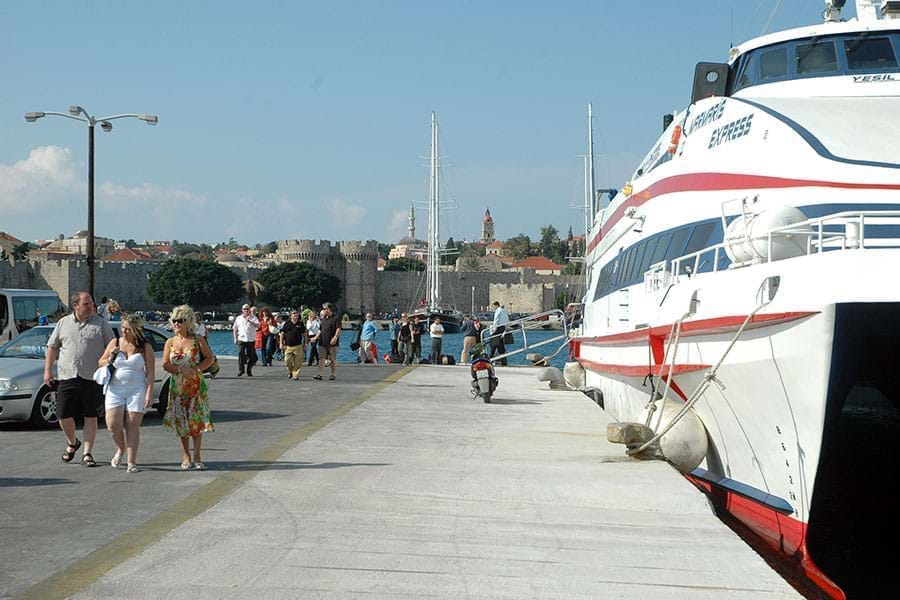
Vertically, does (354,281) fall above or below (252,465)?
above

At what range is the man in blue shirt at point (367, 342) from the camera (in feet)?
104

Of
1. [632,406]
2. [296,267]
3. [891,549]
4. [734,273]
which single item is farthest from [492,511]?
[296,267]

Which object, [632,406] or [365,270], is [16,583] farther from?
[365,270]

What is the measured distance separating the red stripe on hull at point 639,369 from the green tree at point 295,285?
122 meters

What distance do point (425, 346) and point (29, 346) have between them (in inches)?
2699

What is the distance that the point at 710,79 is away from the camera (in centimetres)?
1493

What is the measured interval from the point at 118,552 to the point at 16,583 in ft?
2.65

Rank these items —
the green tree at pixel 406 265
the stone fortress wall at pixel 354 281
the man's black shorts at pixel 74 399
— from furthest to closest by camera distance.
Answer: the green tree at pixel 406 265, the stone fortress wall at pixel 354 281, the man's black shorts at pixel 74 399

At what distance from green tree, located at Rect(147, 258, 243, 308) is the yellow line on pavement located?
416ft

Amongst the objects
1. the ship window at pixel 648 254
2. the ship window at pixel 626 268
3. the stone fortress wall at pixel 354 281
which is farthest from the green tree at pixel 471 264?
the ship window at pixel 648 254

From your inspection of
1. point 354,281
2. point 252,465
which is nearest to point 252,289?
point 354,281

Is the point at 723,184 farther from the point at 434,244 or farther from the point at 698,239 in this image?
the point at 434,244

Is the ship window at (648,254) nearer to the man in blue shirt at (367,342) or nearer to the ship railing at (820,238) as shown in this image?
the ship railing at (820,238)

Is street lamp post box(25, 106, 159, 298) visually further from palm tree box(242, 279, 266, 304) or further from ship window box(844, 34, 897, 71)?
palm tree box(242, 279, 266, 304)
